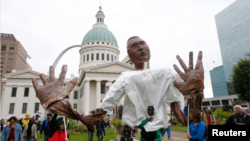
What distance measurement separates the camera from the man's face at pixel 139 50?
2.84 metres

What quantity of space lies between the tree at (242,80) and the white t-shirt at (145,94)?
24471 millimetres

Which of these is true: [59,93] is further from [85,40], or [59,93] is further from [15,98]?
[85,40]

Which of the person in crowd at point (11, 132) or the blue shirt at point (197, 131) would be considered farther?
the person in crowd at point (11, 132)

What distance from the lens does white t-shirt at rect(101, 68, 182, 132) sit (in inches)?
94.9

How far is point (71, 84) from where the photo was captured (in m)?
2.35

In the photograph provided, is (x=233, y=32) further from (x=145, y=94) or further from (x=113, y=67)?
(x=145, y=94)

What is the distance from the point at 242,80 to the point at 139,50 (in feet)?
82.4

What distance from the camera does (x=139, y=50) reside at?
9.34 ft

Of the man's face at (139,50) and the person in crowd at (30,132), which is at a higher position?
the man's face at (139,50)

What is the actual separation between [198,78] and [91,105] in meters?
33.8

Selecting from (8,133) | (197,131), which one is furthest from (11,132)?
(197,131)

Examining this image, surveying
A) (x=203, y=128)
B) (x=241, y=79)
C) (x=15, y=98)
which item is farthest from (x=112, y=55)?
(x=203, y=128)

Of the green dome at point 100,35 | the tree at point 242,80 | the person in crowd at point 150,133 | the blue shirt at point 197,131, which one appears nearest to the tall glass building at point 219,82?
the green dome at point 100,35

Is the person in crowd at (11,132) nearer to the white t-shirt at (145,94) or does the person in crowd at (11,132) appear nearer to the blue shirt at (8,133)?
the blue shirt at (8,133)
